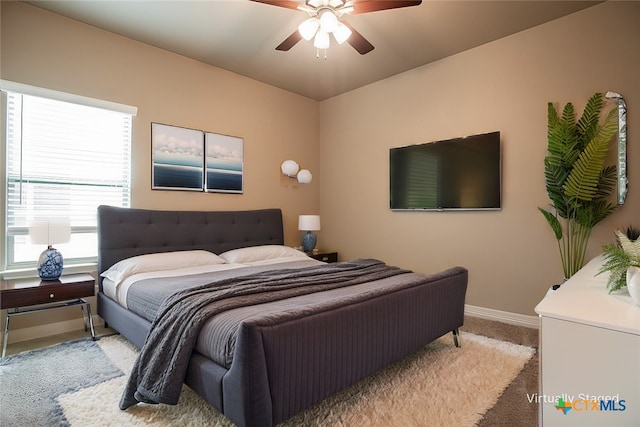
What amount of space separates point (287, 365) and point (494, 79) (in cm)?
330

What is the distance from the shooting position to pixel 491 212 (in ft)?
10.8

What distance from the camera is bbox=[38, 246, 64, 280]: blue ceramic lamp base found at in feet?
8.63

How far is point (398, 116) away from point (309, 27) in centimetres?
204

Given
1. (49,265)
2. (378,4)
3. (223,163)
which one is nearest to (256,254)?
(223,163)

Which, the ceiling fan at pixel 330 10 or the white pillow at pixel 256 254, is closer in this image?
the ceiling fan at pixel 330 10

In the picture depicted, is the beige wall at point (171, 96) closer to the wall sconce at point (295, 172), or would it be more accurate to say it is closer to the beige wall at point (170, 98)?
the beige wall at point (170, 98)

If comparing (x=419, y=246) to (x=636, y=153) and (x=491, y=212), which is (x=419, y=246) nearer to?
(x=491, y=212)

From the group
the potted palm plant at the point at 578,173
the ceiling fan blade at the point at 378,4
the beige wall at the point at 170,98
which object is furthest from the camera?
the beige wall at the point at 170,98

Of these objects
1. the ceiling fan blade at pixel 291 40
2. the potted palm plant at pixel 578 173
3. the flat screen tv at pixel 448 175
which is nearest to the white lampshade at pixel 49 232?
the ceiling fan blade at pixel 291 40

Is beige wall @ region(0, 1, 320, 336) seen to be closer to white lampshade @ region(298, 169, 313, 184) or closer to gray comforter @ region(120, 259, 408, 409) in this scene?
white lampshade @ region(298, 169, 313, 184)

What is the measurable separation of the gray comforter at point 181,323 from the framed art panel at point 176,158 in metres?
1.84

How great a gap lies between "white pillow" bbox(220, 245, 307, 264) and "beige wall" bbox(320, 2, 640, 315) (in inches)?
45.1

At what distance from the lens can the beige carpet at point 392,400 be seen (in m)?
1.68

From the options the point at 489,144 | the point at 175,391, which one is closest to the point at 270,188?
the point at 489,144
